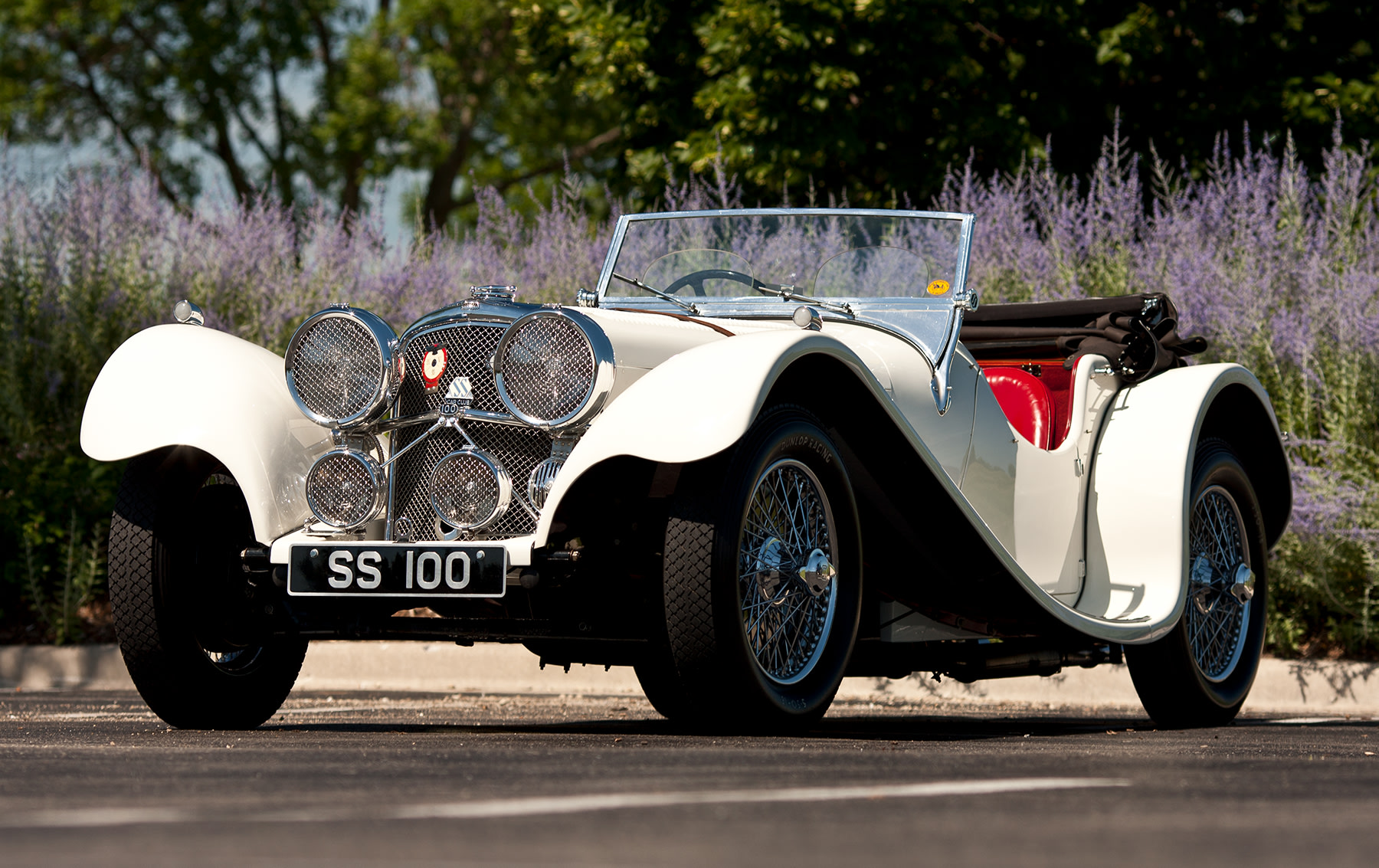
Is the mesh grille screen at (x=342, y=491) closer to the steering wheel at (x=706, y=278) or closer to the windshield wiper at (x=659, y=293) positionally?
the windshield wiper at (x=659, y=293)

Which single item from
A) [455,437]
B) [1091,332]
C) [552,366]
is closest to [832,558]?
[552,366]

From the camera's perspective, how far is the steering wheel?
6.32 m

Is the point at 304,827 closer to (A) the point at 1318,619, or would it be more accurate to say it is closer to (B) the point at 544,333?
(B) the point at 544,333

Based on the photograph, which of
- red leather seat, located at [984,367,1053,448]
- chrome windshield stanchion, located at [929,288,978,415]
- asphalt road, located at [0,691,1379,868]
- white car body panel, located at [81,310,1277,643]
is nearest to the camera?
asphalt road, located at [0,691,1379,868]

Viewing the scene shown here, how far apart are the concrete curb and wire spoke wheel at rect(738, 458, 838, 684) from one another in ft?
11.3

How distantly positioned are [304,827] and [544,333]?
234 cm

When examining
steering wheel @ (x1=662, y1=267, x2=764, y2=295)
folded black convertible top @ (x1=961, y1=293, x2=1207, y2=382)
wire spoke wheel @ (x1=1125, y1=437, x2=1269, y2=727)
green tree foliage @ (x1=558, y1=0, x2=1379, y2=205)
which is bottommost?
wire spoke wheel @ (x1=1125, y1=437, x2=1269, y2=727)

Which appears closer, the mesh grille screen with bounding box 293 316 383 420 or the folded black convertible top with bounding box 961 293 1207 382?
the mesh grille screen with bounding box 293 316 383 420

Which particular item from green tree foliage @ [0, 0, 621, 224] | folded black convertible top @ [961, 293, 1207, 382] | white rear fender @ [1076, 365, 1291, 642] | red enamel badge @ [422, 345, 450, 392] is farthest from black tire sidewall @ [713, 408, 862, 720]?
green tree foliage @ [0, 0, 621, 224]

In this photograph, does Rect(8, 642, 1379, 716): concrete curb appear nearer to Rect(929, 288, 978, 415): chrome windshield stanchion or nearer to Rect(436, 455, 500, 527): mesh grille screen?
Rect(929, 288, 978, 415): chrome windshield stanchion

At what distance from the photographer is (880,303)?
6.21 m

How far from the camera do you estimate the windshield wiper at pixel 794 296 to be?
238 inches

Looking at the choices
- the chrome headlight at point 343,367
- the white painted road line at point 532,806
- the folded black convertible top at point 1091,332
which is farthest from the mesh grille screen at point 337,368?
the folded black convertible top at point 1091,332

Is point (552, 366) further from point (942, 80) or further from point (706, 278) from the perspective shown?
point (942, 80)
